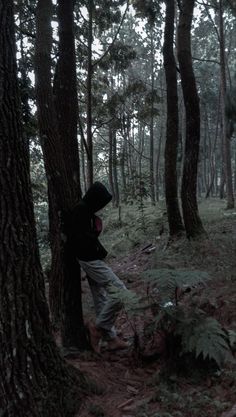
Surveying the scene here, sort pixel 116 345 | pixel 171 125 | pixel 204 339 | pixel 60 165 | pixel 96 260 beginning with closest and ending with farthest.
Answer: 1. pixel 204 339
2. pixel 60 165
3. pixel 96 260
4. pixel 116 345
5. pixel 171 125

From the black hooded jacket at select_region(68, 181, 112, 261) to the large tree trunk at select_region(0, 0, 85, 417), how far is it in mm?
1344

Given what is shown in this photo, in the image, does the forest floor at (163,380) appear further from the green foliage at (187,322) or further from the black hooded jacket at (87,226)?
the black hooded jacket at (87,226)

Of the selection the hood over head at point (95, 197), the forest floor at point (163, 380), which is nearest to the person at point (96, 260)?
the hood over head at point (95, 197)

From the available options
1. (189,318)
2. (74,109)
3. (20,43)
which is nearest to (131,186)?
(20,43)

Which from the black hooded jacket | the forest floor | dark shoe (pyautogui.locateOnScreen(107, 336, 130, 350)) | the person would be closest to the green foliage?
the forest floor

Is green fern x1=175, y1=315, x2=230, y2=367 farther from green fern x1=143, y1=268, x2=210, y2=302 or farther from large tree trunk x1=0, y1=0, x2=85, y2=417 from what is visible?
large tree trunk x1=0, y1=0, x2=85, y2=417

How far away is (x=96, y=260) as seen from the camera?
15.8 feet

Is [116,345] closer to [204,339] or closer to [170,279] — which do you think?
[170,279]

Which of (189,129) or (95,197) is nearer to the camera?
(95,197)

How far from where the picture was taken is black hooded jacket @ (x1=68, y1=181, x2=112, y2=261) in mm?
4633

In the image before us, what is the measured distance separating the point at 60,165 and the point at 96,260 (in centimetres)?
119

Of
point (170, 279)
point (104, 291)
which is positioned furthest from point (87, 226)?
point (170, 279)

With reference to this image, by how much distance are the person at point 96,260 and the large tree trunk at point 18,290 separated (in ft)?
4.52

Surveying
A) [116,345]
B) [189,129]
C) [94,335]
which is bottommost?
[116,345]
